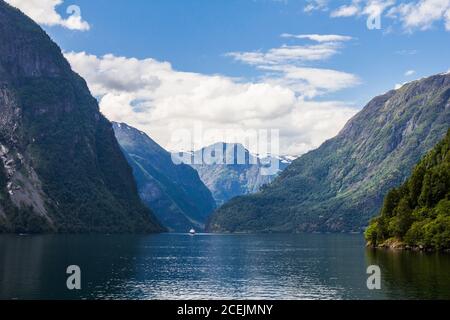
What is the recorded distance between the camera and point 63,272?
130m

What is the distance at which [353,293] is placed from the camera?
4151 inches

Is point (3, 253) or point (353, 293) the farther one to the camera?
point (3, 253)

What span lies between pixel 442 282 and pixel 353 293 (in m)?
16.7

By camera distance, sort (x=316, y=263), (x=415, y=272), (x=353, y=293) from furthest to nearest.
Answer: (x=316, y=263), (x=415, y=272), (x=353, y=293)

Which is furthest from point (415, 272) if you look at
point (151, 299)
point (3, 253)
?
point (3, 253)

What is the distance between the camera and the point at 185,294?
4210 inches
